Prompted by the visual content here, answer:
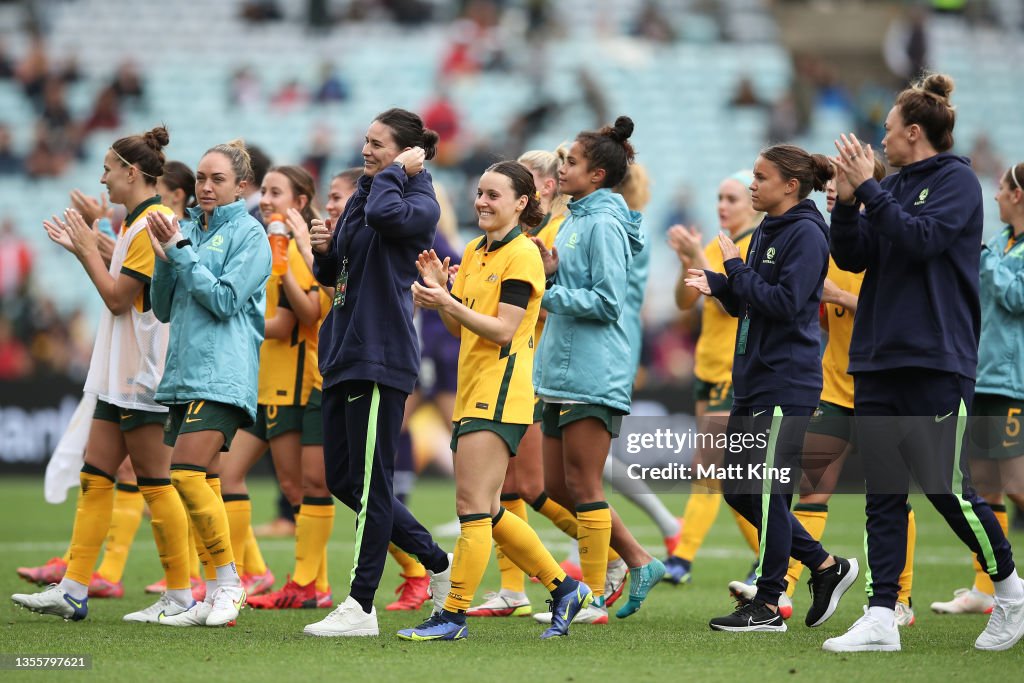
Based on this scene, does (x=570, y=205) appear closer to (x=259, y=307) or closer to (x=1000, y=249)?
(x=259, y=307)

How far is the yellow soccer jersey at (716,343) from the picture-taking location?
8.21 metres

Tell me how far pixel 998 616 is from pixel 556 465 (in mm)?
2125

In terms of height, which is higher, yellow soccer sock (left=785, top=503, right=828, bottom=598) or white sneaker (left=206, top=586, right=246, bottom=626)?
yellow soccer sock (left=785, top=503, right=828, bottom=598)

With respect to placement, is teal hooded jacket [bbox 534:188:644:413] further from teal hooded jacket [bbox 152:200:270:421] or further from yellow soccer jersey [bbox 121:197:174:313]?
yellow soccer jersey [bbox 121:197:174:313]

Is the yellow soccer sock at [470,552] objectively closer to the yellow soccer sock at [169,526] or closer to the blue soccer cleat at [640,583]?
the blue soccer cleat at [640,583]

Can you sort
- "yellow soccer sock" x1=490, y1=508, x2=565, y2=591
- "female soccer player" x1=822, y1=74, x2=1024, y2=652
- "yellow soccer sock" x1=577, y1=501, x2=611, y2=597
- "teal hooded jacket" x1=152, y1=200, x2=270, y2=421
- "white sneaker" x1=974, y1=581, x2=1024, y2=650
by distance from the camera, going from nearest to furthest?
"female soccer player" x1=822, y1=74, x2=1024, y2=652 → "white sneaker" x1=974, y1=581, x2=1024, y2=650 → "yellow soccer sock" x1=490, y1=508, x2=565, y2=591 → "teal hooded jacket" x1=152, y1=200, x2=270, y2=421 → "yellow soccer sock" x1=577, y1=501, x2=611, y2=597

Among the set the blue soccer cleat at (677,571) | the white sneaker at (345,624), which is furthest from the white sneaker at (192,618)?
the blue soccer cleat at (677,571)

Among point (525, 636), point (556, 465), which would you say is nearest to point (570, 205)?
point (556, 465)

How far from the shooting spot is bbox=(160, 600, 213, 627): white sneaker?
621 cm

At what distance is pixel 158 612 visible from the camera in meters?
6.42

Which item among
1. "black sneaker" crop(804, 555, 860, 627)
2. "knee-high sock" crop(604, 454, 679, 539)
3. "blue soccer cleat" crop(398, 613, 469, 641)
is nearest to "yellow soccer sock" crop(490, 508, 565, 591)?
"blue soccer cleat" crop(398, 613, 469, 641)

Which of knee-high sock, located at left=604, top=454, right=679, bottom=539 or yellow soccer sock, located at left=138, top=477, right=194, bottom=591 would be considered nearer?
yellow soccer sock, located at left=138, top=477, right=194, bottom=591

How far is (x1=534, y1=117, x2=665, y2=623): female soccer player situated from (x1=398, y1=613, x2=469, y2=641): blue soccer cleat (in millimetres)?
911

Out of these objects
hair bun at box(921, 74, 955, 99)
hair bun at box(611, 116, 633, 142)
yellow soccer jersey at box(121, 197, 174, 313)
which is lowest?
yellow soccer jersey at box(121, 197, 174, 313)
